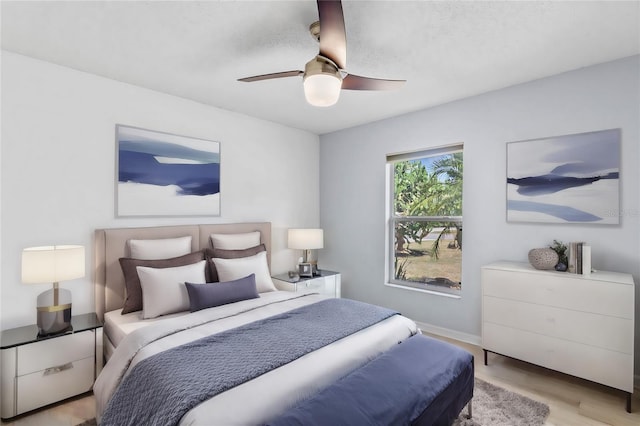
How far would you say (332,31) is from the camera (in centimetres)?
164

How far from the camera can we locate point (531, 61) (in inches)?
99.5

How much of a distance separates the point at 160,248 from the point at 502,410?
300 cm

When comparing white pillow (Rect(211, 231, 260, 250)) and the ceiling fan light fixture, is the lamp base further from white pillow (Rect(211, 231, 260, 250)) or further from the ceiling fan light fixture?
the ceiling fan light fixture

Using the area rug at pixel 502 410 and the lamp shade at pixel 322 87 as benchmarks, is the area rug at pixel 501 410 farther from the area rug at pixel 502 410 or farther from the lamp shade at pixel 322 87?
the lamp shade at pixel 322 87

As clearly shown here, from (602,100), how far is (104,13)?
12.0 feet

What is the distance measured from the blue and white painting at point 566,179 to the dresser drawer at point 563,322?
778 millimetres

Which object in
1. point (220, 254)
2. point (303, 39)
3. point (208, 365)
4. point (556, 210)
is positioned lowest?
point (208, 365)

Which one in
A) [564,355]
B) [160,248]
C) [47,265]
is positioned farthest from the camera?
[160,248]

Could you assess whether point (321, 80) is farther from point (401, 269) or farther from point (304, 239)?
point (401, 269)

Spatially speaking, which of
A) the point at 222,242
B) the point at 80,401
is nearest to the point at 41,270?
the point at 80,401

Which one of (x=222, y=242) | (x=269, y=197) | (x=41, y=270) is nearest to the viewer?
(x=41, y=270)

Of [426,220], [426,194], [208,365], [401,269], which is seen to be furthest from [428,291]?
[208,365]

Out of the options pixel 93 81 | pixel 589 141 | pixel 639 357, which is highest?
pixel 93 81

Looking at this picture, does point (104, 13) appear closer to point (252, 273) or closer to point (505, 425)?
point (252, 273)
